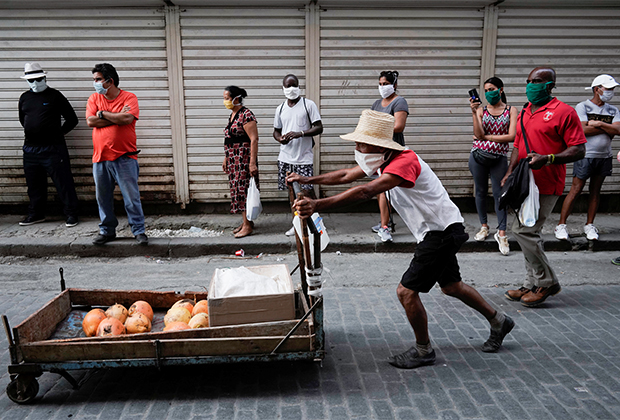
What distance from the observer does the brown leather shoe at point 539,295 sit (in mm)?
4949

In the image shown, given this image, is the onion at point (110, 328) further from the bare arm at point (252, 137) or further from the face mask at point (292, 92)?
the face mask at point (292, 92)

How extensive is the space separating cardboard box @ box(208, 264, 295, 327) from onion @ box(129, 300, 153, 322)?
69cm

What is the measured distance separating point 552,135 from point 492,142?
184 centimetres

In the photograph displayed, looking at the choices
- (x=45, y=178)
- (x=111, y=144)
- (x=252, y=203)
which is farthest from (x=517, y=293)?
(x=45, y=178)

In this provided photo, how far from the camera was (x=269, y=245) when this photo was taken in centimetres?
687

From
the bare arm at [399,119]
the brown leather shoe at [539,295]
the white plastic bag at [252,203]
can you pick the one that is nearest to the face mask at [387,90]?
the bare arm at [399,119]

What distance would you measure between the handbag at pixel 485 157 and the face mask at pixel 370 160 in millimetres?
3591

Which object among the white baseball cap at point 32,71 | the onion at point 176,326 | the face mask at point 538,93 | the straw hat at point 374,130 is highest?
the white baseball cap at point 32,71

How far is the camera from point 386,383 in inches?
143

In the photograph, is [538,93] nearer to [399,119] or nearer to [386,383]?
[399,119]

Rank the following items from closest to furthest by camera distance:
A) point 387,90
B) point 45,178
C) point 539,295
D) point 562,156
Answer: point 562,156 → point 539,295 → point 387,90 → point 45,178

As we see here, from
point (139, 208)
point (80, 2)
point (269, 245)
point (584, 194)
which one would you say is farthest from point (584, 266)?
point (80, 2)

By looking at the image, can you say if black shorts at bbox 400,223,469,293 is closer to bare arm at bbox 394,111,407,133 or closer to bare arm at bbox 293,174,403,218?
bare arm at bbox 293,174,403,218

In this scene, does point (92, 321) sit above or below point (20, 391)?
above
